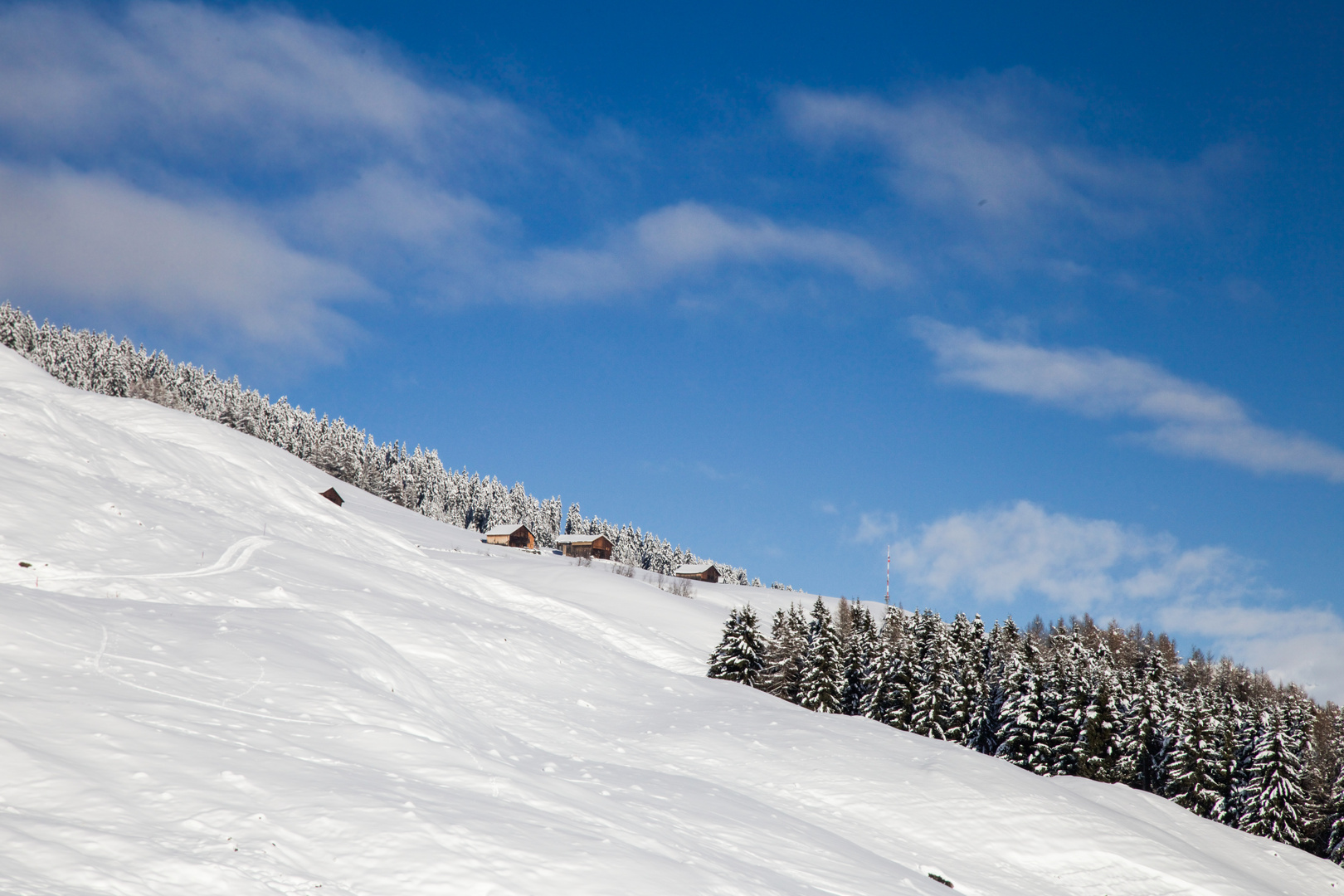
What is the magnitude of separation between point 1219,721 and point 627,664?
40.2 meters

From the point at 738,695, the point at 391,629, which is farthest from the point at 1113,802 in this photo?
the point at 391,629

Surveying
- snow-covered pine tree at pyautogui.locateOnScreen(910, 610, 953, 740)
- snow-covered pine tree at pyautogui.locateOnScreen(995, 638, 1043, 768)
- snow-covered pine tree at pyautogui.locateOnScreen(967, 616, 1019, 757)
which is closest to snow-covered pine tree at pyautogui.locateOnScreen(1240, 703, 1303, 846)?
snow-covered pine tree at pyautogui.locateOnScreen(995, 638, 1043, 768)

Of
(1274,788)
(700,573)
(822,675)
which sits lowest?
(822,675)

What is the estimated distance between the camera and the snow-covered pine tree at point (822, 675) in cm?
5503

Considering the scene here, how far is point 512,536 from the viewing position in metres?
125

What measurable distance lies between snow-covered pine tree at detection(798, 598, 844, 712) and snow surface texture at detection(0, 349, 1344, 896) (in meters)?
16.9

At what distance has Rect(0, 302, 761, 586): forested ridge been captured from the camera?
478 ft

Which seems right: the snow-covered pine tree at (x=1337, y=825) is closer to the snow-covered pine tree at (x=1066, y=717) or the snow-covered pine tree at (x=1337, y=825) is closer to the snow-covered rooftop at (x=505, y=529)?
the snow-covered pine tree at (x=1066, y=717)

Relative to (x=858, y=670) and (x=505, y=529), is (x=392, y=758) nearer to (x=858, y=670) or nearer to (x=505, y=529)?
(x=858, y=670)

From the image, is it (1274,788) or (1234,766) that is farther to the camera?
(1234,766)

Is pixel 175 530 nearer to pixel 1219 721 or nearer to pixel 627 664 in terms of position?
pixel 627 664

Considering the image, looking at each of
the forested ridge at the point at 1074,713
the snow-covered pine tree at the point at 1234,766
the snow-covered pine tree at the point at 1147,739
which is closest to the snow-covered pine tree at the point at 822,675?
the forested ridge at the point at 1074,713

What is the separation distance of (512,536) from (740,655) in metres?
73.9

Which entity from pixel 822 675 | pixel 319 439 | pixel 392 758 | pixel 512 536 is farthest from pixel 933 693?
pixel 319 439
